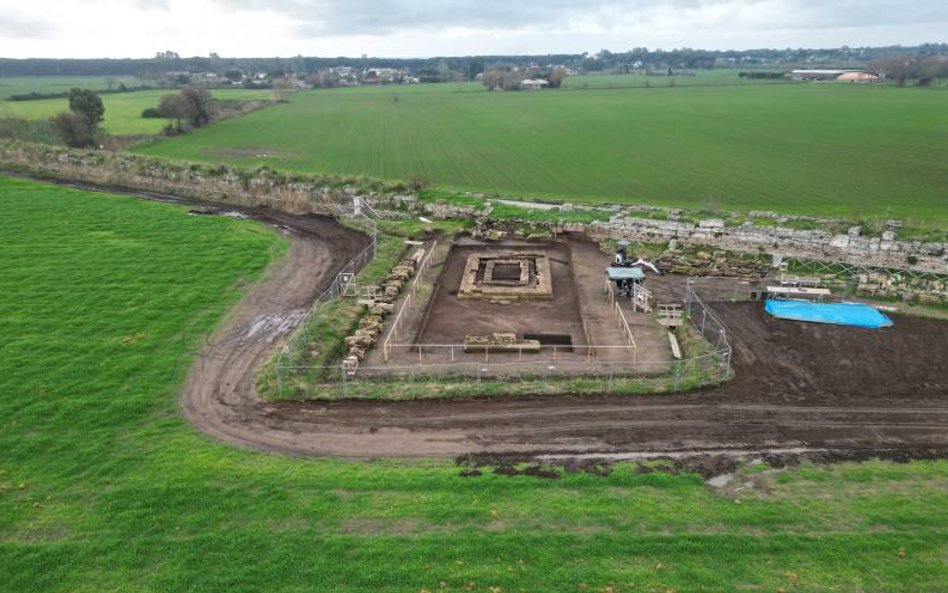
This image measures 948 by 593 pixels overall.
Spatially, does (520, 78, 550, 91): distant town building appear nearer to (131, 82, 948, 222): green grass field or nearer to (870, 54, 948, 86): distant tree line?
(131, 82, 948, 222): green grass field

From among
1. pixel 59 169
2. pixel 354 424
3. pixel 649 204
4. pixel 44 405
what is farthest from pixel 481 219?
pixel 59 169

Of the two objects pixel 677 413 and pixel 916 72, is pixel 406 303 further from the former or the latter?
pixel 916 72

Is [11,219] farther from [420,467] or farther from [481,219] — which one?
[420,467]

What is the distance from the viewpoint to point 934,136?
78.5 metres

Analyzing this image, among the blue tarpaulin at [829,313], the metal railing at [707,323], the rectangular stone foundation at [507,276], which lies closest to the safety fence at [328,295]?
the rectangular stone foundation at [507,276]

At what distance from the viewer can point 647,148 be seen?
77812 mm

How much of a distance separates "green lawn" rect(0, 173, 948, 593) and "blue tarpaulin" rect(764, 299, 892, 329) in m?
11.5

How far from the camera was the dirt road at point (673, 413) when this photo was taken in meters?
20.6

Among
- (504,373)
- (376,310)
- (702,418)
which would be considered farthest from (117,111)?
(702,418)

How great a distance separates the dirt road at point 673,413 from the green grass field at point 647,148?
25212mm

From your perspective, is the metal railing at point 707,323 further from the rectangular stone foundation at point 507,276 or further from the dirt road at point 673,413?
the rectangular stone foundation at point 507,276

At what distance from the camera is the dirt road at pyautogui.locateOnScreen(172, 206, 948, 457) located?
20609 millimetres

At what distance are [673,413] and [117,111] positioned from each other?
128 m

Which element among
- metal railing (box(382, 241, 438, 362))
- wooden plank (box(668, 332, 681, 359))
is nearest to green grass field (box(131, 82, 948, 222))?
metal railing (box(382, 241, 438, 362))
